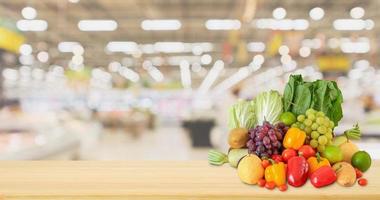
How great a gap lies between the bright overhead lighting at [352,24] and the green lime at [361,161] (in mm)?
15582

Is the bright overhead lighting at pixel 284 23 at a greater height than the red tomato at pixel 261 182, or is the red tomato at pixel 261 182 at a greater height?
the bright overhead lighting at pixel 284 23

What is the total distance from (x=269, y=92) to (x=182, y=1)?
13616 millimetres

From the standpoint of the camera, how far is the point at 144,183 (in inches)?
92.3

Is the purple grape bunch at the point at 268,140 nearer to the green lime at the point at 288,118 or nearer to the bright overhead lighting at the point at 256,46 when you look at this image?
the green lime at the point at 288,118

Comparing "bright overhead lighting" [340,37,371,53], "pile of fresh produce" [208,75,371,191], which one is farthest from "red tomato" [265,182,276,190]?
"bright overhead lighting" [340,37,371,53]

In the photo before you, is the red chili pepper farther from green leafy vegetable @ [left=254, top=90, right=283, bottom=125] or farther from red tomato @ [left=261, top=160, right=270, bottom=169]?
green leafy vegetable @ [left=254, top=90, right=283, bottom=125]

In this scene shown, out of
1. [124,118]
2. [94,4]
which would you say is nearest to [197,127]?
[94,4]

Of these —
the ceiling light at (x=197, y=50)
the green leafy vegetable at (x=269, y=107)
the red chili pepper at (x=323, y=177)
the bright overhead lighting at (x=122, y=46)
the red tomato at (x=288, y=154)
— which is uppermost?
the bright overhead lighting at (x=122, y=46)

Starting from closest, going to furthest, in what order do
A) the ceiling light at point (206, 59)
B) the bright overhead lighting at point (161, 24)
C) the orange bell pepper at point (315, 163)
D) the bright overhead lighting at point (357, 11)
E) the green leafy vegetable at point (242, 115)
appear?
the orange bell pepper at point (315, 163)
the green leafy vegetable at point (242, 115)
the bright overhead lighting at point (357, 11)
the bright overhead lighting at point (161, 24)
the ceiling light at point (206, 59)

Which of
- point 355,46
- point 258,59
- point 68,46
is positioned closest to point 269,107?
point 355,46

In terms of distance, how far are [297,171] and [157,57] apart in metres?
26.5

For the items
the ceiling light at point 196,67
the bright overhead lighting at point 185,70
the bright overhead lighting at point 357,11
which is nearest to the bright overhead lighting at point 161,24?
the bright overhead lighting at point 357,11

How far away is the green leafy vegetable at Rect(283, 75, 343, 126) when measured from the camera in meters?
2.48

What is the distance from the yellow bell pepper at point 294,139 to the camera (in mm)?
2328
